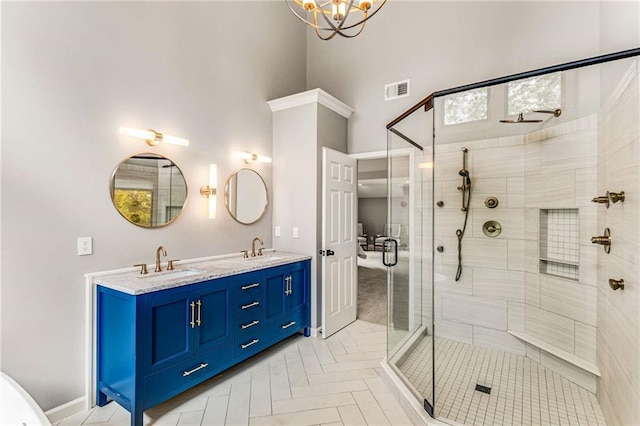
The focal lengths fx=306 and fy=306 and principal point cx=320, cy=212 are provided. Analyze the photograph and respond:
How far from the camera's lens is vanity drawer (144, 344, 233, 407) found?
1.95m

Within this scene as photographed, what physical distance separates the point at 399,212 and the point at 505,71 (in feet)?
5.79

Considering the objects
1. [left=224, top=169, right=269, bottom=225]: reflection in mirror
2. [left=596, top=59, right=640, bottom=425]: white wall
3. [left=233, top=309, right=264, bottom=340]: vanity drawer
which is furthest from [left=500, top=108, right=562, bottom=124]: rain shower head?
[left=233, top=309, right=264, bottom=340]: vanity drawer

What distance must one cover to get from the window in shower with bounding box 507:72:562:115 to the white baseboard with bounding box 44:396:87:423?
13.6 ft

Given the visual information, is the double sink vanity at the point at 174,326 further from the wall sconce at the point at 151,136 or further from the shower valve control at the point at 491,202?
the shower valve control at the point at 491,202

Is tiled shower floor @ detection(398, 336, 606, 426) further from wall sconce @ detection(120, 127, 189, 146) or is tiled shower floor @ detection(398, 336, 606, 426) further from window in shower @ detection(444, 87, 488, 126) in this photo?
wall sconce @ detection(120, 127, 189, 146)

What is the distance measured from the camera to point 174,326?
208 centimetres

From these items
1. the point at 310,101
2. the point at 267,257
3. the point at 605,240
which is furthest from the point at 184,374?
the point at 605,240

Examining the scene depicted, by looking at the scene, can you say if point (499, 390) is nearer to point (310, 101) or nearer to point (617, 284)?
point (617, 284)

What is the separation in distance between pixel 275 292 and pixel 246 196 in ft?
3.58

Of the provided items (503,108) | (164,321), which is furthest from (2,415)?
(503,108)

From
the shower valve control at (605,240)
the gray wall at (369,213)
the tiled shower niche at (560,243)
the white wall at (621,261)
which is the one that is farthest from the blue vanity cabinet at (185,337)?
the gray wall at (369,213)

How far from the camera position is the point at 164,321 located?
2014 millimetres

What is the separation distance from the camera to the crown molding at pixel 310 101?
3354mm

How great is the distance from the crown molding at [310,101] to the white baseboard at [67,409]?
10.4ft
